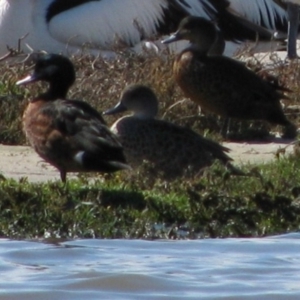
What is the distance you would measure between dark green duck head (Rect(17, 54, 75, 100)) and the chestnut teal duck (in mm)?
4496

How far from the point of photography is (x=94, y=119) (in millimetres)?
9719

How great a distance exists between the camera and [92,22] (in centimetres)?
1567

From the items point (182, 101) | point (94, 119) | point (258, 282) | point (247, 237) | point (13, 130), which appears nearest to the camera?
point (258, 282)

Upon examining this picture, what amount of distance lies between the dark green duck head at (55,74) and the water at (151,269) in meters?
2.03

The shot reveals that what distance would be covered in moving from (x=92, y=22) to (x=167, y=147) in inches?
226

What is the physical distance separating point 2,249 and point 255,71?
178 inches

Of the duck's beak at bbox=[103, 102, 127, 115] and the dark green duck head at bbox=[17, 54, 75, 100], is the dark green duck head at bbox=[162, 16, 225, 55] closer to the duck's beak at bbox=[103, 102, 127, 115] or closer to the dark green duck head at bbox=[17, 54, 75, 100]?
the duck's beak at bbox=[103, 102, 127, 115]

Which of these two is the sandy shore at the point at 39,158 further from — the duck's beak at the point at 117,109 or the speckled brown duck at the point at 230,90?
the duck's beak at the point at 117,109

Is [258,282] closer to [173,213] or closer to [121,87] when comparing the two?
[173,213]

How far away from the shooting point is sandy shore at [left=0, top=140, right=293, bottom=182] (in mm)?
10344

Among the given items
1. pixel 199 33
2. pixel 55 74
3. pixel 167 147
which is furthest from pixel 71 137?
pixel 199 33

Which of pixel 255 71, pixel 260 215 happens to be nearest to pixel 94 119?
pixel 260 215

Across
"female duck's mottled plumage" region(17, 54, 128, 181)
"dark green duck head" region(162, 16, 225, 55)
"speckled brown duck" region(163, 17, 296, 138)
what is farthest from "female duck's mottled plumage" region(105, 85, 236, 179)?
"dark green duck head" region(162, 16, 225, 55)

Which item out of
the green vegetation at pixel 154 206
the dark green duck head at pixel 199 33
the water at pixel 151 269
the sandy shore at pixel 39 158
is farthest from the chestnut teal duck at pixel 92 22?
the water at pixel 151 269
